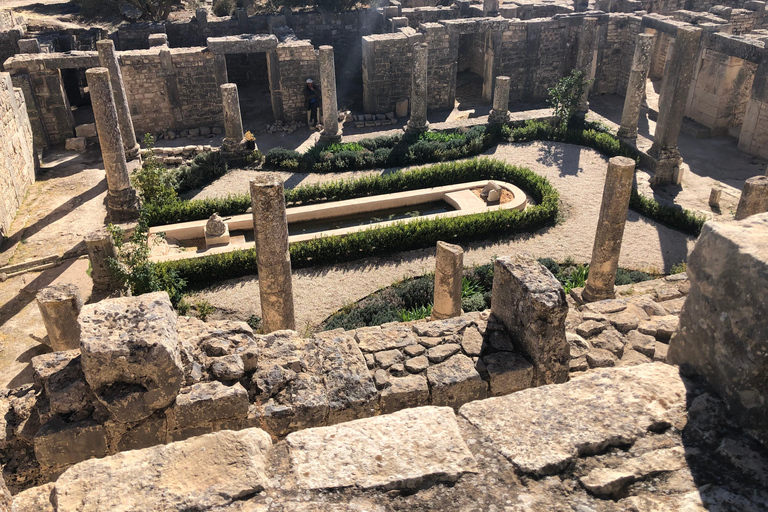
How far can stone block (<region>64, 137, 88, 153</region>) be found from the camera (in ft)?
67.4

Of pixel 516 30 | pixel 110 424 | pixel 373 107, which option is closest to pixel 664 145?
pixel 516 30

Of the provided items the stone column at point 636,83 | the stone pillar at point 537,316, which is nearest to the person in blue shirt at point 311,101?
the stone column at point 636,83

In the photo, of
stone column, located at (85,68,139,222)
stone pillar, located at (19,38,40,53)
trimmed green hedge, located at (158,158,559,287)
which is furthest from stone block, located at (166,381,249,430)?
stone pillar, located at (19,38,40,53)

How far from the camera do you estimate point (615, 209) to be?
1263cm

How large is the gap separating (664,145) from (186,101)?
1590 cm

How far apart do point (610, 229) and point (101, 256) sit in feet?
34.7

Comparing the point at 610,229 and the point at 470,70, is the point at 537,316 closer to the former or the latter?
the point at 610,229

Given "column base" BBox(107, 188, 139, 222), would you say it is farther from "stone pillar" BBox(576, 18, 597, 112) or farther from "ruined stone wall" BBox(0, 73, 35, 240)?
"stone pillar" BBox(576, 18, 597, 112)

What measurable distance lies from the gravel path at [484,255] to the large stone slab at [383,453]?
9.03 meters

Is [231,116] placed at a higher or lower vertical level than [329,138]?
higher

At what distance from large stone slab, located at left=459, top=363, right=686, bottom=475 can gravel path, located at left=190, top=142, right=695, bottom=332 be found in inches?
359

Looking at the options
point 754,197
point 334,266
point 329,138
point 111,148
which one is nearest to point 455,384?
point 334,266

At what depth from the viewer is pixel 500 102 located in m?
21.4

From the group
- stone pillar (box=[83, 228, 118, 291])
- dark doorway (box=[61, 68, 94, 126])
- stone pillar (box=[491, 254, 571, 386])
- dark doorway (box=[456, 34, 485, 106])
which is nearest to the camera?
stone pillar (box=[491, 254, 571, 386])
